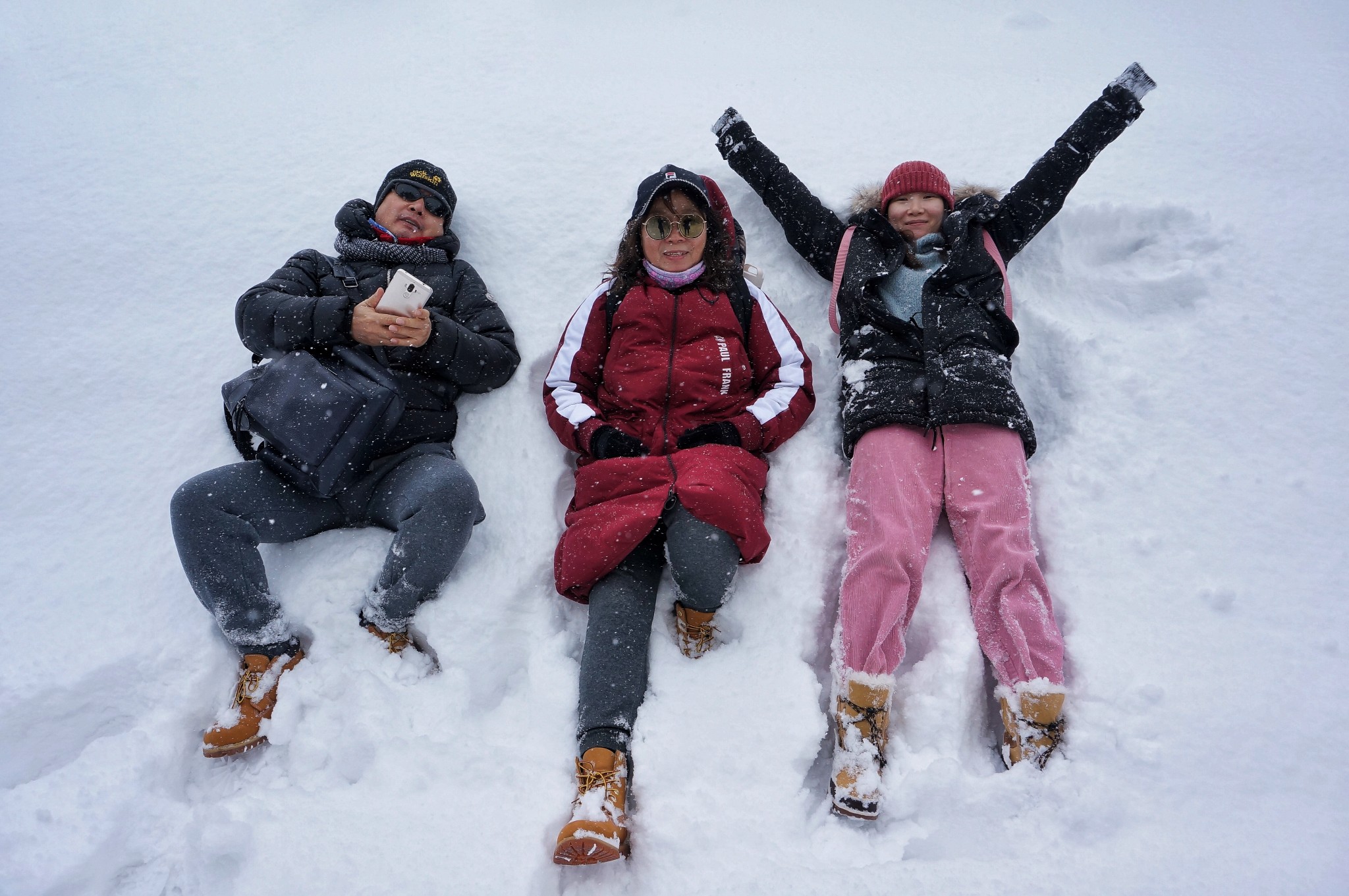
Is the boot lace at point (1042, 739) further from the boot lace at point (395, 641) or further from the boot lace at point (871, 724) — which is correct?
the boot lace at point (395, 641)

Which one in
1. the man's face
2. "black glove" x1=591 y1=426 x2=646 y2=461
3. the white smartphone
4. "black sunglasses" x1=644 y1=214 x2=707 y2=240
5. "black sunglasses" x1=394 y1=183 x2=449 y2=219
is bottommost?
"black glove" x1=591 y1=426 x2=646 y2=461

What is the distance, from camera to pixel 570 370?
265 centimetres

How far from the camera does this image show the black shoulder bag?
2.26 m

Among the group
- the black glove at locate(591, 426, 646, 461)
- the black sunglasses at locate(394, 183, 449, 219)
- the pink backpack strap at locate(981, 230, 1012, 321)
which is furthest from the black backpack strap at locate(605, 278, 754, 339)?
the pink backpack strap at locate(981, 230, 1012, 321)

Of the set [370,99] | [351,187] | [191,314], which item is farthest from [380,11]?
[191,314]

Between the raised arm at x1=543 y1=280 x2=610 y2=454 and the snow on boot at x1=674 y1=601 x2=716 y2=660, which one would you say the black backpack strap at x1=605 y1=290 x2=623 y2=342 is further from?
the snow on boot at x1=674 y1=601 x2=716 y2=660

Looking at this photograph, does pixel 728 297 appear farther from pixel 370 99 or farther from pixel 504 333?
pixel 370 99

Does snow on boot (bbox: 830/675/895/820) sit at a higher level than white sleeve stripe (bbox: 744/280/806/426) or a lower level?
lower

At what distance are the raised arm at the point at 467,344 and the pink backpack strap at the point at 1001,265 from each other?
1875mm

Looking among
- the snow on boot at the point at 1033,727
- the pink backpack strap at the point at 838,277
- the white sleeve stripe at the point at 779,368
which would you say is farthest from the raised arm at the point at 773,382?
the snow on boot at the point at 1033,727

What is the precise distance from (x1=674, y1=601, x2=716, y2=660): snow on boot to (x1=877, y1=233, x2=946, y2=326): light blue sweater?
1356 millimetres

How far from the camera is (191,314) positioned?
309cm

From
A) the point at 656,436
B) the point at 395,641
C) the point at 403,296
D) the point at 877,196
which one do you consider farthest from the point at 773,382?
the point at 395,641

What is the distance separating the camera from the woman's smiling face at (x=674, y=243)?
268 centimetres
